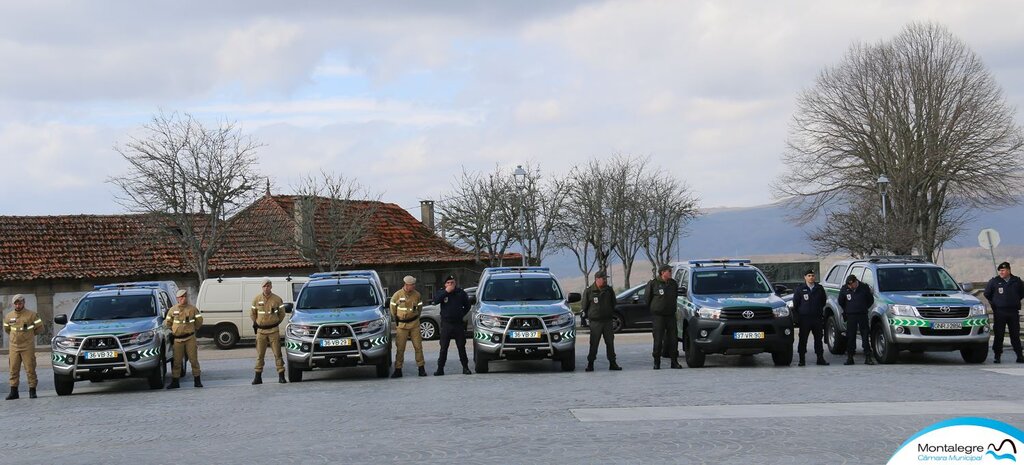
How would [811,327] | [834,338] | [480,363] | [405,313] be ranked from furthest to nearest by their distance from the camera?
[834,338] → [811,327] → [480,363] → [405,313]

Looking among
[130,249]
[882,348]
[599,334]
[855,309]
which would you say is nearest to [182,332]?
[599,334]

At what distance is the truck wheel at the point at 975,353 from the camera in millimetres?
20703

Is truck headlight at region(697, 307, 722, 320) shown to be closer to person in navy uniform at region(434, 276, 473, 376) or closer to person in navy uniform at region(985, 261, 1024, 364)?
person in navy uniform at region(434, 276, 473, 376)

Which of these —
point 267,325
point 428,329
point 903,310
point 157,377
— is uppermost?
point 267,325

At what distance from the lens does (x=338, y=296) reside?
2111cm

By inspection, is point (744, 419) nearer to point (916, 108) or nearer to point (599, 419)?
point (599, 419)

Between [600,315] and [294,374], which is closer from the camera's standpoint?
[294,374]

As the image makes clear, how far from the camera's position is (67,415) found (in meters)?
16.0

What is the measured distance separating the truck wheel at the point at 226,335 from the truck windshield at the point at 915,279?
19.7 metres

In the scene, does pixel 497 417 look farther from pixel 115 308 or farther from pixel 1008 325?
pixel 1008 325

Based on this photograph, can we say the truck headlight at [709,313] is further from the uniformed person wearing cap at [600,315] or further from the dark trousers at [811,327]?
the dark trousers at [811,327]

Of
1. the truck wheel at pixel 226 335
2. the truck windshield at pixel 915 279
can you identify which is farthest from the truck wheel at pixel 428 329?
the truck windshield at pixel 915 279

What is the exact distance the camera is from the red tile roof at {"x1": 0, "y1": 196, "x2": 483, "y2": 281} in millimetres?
45438

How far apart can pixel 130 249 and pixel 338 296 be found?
2970 centimetres
